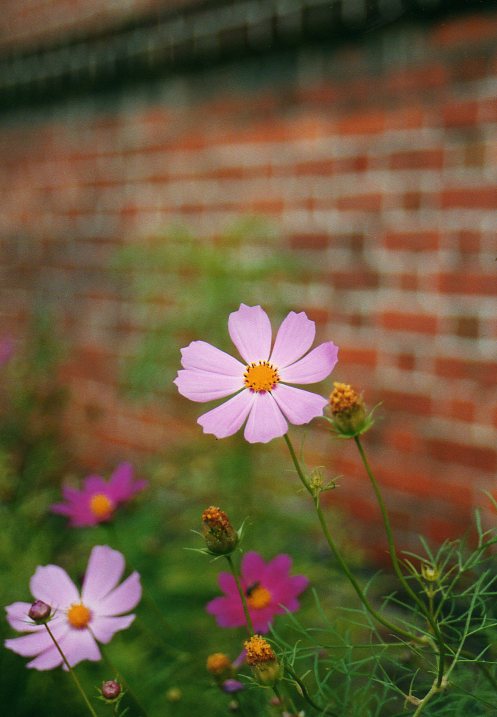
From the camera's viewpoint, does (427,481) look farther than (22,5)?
No

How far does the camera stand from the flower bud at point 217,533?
0.47 m

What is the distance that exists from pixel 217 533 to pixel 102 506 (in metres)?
0.30

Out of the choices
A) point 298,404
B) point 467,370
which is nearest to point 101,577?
point 298,404

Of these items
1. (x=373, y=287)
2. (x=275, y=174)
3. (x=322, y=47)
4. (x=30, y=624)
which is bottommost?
(x=30, y=624)

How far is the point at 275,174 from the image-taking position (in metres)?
1.74

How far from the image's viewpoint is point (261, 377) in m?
0.48

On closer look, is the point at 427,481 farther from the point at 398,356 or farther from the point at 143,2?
the point at 143,2

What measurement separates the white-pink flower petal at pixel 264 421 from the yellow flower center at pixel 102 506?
32cm

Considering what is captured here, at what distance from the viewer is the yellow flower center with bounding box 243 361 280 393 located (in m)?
0.47

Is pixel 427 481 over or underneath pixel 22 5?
underneath

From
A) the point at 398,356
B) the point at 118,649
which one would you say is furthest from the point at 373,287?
the point at 118,649

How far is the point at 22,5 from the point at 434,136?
1.69 metres

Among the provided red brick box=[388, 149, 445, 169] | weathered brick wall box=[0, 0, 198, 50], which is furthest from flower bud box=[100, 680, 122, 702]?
weathered brick wall box=[0, 0, 198, 50]

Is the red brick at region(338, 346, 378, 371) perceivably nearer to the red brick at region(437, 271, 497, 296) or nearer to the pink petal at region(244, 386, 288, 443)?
the red brick at region(437, 271, 497, 296)
